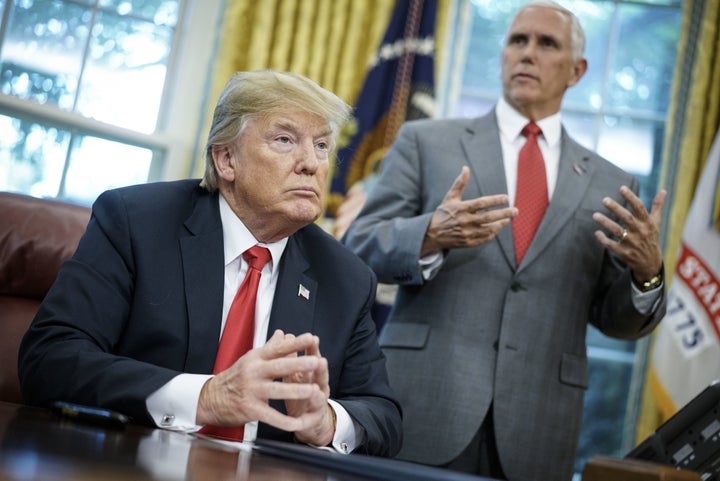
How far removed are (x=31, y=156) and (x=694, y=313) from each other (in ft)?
9.23

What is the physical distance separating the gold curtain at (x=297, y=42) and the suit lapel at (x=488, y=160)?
1514 millimetres

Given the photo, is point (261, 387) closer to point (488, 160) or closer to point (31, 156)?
point (488, 160)

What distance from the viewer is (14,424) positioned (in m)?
1.17

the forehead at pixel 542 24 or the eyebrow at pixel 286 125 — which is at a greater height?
the forehead at pixel 542 24

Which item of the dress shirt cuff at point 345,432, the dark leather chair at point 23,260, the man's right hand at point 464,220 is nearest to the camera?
the dress shirt cuff at point 345,432

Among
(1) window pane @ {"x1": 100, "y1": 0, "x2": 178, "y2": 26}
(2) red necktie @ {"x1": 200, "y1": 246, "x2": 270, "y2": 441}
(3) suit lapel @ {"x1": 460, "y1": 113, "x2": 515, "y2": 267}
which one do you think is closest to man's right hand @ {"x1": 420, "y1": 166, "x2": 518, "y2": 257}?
(3) suit lapel @ {"x1": 460, "y1": 113, "x2": 515, "y2": 267}

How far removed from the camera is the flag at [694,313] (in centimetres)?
351

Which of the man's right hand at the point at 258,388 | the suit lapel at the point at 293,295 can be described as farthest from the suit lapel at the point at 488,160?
the man's right hand at the point at 258,388

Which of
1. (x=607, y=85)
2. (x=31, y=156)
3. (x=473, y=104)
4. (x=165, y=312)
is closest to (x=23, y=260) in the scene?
(x=165, y=312)

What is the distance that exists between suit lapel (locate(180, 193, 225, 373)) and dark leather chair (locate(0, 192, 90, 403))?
0.36m

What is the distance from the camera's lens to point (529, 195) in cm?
250

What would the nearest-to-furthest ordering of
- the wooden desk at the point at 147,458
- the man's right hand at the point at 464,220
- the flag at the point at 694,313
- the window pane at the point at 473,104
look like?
the wooden desk at the point at 147,458 < the man's right hand at the point at 464,220 < the flag at the point at 694,313 < the window pane at the point at 473,104

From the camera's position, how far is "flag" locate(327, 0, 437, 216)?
4.05 m

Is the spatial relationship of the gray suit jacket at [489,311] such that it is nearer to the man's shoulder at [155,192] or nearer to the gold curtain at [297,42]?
the man's shoulder at [155,192]
